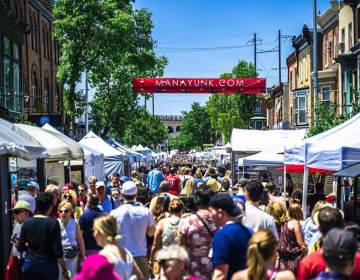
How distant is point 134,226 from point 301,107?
40.7 meters

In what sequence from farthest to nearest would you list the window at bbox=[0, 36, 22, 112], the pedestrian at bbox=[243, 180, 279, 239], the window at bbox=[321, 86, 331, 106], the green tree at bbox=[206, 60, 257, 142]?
the green tree at bbox=[206, 60, 257, 142] < the window at bbox=[321, 86, 331, 106] < the window at bbox=[0, 36, 22, 112] < the pedestrian at bbox=[243, 180, 279, 239]

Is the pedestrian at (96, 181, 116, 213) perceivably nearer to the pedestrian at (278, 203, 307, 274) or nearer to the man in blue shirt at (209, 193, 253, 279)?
the pedestrian at (278, 203, 307, 274)

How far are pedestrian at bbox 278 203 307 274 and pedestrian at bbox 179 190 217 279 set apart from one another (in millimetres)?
1086

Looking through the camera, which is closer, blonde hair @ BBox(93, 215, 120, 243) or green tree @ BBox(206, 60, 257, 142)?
blonde hair @ BBox(93, 215, 120, 243)

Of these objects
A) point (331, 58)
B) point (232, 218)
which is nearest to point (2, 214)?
point (232, 218)

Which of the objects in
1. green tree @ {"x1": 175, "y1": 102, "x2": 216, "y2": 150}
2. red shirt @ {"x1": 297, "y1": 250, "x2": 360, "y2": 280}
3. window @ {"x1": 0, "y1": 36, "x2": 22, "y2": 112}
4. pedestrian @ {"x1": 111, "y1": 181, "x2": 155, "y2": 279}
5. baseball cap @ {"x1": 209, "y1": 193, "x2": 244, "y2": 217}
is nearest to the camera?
red shirt @ {"x1": 297, "y1": 250, "x2": 360, "y2": 280}

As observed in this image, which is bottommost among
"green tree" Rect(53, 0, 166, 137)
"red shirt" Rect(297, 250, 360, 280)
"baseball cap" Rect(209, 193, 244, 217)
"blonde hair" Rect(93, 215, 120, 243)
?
"red shirt" Rect(297, 250, 360, 280)

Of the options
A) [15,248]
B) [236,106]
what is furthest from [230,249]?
[236,106]

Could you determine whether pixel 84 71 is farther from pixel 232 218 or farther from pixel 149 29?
pixel 232 218

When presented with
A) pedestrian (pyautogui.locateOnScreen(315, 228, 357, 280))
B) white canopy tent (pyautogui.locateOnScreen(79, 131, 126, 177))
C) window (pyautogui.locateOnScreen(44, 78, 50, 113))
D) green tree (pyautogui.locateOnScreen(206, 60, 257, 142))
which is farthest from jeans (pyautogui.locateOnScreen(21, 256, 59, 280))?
green tree (pyautogui.locateOnScreen(206, 60, 257, 142))

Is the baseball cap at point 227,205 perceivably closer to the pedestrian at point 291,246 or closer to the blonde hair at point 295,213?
the pedestrian at point 291,246

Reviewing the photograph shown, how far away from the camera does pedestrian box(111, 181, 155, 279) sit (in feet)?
28.5

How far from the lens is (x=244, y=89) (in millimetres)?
40562

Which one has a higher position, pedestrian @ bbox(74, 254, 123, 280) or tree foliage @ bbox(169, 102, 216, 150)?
tree foliage @ bbox(169, 102, 216, 150)
